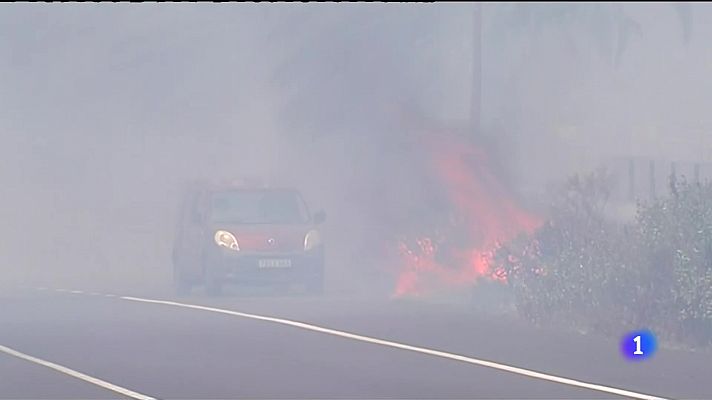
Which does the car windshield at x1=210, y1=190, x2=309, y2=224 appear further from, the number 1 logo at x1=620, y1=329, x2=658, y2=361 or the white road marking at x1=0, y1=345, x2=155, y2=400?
the number 1 logo at x1=620, y1=329, x2=658, y2=361

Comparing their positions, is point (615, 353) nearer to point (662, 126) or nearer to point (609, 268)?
point (609, 268)

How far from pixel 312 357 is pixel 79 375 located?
9.06 feet

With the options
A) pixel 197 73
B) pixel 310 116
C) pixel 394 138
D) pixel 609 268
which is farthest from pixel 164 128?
pixel 609 268

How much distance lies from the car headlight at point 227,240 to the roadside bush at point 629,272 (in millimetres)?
5744

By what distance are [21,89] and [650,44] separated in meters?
44.4

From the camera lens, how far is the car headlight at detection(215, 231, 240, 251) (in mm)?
29234

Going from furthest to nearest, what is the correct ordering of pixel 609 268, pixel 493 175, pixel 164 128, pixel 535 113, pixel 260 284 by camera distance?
pixel 164 128 → pixel 535 113 → pixel 493 175 → pixel 260 284 → pixel 609 268

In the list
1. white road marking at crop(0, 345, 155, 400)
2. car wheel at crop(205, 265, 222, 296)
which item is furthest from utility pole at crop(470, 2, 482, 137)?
white road marking at crop(0, 345, 155, 400)

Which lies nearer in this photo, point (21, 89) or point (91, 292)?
point (91, 292)

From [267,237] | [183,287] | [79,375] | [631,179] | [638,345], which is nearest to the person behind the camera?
[79,375]

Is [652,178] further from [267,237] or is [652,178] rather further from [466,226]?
[267,237]

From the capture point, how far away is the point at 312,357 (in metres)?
18.5

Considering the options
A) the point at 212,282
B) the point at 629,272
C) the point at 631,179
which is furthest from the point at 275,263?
the point at 629,272

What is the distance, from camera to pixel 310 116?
154 ft
